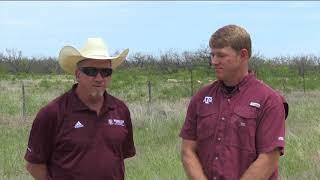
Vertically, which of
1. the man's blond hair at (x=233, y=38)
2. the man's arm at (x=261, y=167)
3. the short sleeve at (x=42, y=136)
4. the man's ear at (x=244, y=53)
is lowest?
the man's arm at (x=261, y=167)

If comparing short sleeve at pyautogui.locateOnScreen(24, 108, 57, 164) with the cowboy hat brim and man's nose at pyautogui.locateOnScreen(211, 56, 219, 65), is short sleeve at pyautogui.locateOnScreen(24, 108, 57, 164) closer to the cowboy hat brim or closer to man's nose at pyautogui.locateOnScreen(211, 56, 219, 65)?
the cowboy hat brim

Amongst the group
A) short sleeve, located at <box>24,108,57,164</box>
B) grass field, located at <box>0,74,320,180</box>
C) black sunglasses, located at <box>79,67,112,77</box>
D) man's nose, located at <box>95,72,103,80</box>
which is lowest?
grass field, located at <box>0,74,320,180</box>

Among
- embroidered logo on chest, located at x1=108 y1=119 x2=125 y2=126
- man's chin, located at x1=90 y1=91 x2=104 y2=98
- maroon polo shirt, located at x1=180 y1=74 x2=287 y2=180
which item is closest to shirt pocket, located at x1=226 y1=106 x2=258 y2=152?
maroon polo shirt, located at x1=180 y1=74 x2=287 y2=180

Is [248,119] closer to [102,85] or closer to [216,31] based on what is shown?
[216,31]

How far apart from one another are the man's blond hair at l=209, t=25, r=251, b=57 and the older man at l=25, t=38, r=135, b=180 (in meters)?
0.76

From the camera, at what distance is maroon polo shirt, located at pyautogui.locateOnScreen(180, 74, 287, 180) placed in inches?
146

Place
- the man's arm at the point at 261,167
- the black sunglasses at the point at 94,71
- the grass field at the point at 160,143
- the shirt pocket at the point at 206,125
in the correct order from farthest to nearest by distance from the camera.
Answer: the grass field at the point at 160,143 → the black sunglasses at the point at 94,71 → the shirt pocket at the point at 206,125 → the man's arm at the point at 261,167

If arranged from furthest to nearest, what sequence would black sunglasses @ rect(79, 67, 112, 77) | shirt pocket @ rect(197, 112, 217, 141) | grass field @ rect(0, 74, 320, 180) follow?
grass field @ rect(0, 74, 320, 180) < black sunglasses @ rect(79, 67, 112, 77) < shirt pocket @ rect(197, 112, 217, 141)

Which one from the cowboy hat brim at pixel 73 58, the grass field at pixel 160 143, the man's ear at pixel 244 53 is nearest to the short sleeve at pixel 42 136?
the cowboy hat brim at pixel 73 58

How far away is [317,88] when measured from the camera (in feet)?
117

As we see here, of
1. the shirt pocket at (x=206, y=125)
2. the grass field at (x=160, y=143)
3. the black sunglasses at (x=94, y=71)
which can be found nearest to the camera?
the shirt pocket at (x=206, y=125)

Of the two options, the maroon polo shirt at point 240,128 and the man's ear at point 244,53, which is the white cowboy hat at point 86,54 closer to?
the maroon polo shirt at point 240,128

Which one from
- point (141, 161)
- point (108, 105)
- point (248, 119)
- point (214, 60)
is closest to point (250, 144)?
point (248, 119)

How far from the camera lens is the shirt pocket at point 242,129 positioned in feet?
12.2
